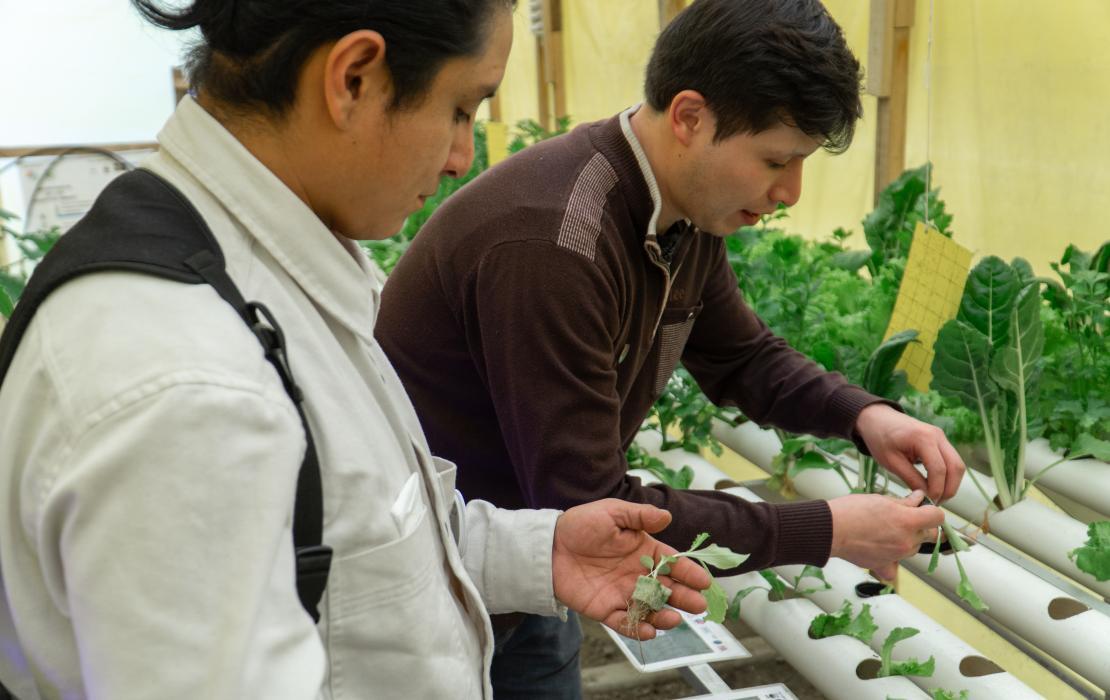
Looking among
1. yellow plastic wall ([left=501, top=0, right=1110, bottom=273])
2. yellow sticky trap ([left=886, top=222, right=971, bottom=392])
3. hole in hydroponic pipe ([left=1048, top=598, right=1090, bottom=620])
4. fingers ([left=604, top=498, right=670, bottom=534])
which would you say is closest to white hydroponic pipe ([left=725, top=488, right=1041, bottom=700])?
hole in hydroponic pipe ([left=1048, top=598, right=1090, bottom=620])

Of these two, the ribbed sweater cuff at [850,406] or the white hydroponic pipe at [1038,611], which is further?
the ribbed sweater cuff at [850,406]

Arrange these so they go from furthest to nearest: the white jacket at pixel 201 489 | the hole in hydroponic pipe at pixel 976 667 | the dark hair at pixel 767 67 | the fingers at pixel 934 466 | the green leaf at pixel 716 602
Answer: the fingers at pixel 934 466 → the hole in hydroponic pipe at pixel 976 667 → the dark hair at pixel 767 67 → the green leaf at pixel 716 602 → the white jacket at pixel 201 489

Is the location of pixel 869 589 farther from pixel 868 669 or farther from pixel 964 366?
pixel 964 366

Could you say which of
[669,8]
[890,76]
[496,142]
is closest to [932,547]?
[890,76]

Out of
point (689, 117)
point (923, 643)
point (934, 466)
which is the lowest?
point (923, 643)

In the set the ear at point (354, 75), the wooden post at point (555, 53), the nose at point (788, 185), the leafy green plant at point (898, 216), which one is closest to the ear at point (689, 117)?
the nose at point (788, 185)

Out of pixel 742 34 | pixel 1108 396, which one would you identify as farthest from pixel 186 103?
pixel 1108 396

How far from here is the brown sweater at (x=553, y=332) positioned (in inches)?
52.6

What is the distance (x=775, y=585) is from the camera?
71.7 inches

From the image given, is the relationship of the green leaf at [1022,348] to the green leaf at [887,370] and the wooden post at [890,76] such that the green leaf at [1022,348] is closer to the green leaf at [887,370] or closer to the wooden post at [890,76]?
the green leaf at [887,370]

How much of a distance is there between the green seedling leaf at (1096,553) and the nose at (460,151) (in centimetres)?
117

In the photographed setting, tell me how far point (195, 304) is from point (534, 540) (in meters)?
0.61

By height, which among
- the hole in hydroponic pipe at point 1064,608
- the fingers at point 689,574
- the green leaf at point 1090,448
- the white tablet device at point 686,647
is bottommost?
the white tablet device at point 686,647

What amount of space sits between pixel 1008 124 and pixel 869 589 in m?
1.30
